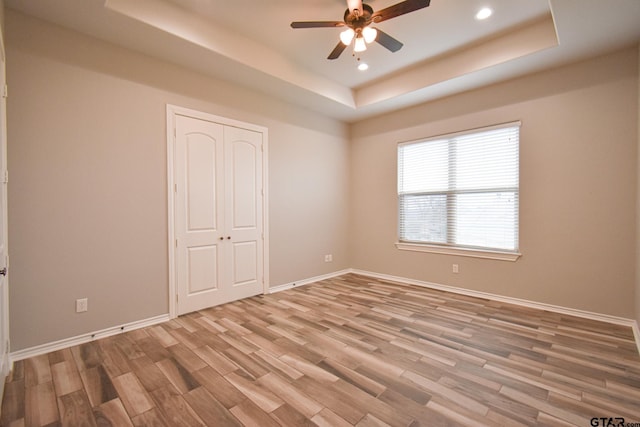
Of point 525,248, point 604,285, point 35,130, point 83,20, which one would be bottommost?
point 604,285

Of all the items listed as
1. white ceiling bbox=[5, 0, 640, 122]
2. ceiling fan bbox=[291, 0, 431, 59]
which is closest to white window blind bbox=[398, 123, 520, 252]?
white ceiling bbox=[5, 0, 640, 122]

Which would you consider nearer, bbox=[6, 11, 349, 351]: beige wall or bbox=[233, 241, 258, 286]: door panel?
bbox=[6, 11, 349, 351]: beige wall

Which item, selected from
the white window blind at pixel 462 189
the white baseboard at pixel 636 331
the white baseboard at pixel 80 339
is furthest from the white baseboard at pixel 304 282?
the white baseboard at pixel 636 331

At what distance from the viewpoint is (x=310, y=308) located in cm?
362

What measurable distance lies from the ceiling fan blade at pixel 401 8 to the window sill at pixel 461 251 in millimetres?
3124

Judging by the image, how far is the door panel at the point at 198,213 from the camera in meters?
3.39

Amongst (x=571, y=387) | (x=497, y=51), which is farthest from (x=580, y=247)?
(x=497, y=51)

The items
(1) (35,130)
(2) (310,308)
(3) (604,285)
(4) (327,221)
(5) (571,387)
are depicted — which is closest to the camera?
(5) (571,387)

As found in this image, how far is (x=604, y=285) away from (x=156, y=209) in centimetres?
498

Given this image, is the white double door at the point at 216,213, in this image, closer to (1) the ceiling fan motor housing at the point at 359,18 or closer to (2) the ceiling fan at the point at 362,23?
(2) the ceiling fan at the point at 362,23

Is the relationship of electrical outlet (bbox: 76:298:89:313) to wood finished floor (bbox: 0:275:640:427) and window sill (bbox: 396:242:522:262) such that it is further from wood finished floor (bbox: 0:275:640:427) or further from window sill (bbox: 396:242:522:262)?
window sill (bbox: 396:242:522:262)

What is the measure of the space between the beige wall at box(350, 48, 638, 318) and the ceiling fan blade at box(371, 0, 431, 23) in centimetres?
226

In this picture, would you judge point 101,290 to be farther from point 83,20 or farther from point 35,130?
point 83,20

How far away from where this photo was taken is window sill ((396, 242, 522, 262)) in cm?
378
